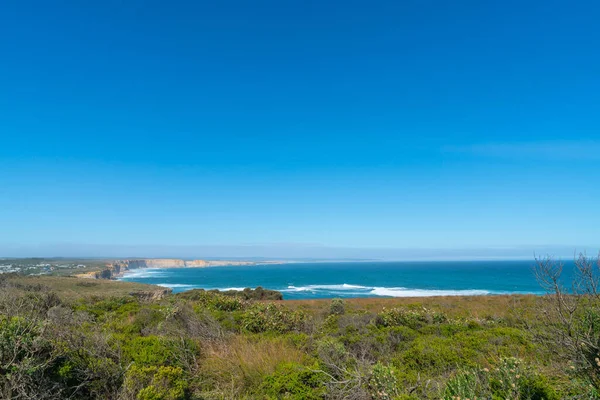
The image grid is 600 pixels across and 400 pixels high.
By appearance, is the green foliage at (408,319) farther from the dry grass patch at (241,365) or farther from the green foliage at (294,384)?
the green foliage at (294,384)

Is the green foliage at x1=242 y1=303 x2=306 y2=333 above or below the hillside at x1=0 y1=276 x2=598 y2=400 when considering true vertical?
below

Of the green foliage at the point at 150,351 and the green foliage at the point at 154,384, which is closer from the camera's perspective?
the green foliage at the point at 154,384

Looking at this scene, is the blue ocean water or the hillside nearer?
the hillside

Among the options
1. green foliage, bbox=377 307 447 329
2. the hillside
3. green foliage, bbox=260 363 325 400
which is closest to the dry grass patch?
the hillside

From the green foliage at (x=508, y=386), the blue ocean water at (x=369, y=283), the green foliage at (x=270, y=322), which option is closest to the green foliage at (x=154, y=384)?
the green foliage at (x=508, y=386)

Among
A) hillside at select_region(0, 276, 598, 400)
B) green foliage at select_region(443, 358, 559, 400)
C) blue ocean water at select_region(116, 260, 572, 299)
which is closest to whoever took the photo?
green foliage at select_region(443, 358, 559, 400)

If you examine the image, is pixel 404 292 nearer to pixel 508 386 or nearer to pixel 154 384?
pixel 508 386

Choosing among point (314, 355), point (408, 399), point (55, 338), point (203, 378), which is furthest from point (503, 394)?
point (55, 338)

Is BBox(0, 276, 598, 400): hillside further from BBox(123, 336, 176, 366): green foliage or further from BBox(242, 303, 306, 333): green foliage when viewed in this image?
BBox(242, 303, 306, 333): green foliage

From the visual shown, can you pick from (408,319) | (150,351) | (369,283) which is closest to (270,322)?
(408,319)

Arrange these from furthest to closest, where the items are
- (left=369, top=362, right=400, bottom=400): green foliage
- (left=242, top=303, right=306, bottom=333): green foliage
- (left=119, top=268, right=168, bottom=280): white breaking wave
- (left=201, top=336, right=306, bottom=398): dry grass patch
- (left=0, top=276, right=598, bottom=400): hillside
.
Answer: (left=119, top=268, right=168, bottom=280): white breaking wave → (left=242, top=303, right=306, bottom=333): green foliage → (left=201, top=336, right=306, bottom=398): dry grass patch → (left=369, top=362, right=400, bottom=400): green foliage → (left=0, top=276, right=598, bottom=400): hillside

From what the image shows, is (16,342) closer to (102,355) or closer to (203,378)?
(102,355)
